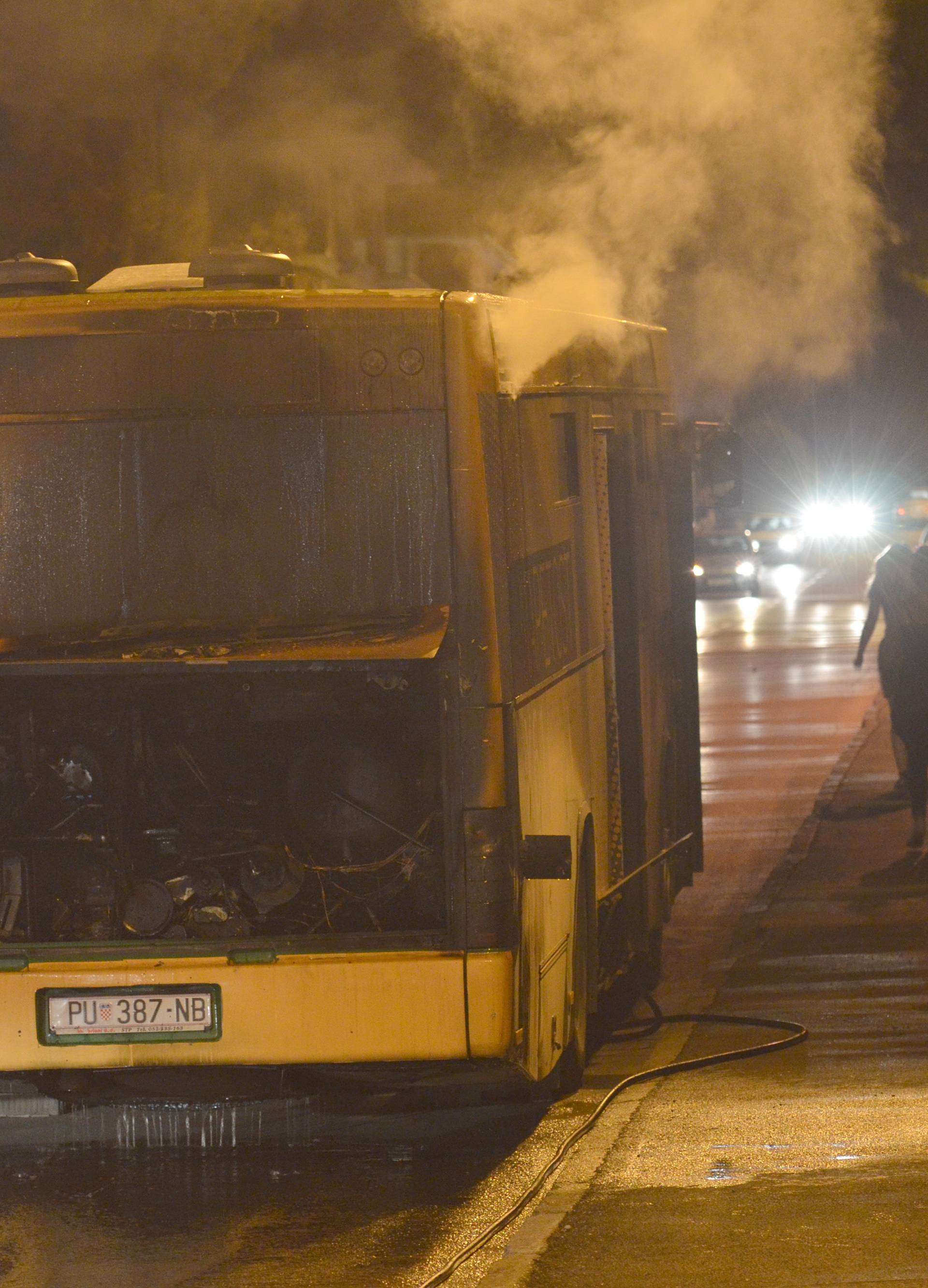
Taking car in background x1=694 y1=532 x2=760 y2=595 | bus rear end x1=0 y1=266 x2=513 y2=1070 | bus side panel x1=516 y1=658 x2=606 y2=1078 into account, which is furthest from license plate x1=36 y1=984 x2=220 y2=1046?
car in background x1=694 y1=532 x2=760 y2=595

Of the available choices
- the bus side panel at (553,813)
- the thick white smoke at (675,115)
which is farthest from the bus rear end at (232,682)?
the thick white smoke at (675,115)

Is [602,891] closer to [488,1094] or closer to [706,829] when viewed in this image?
[488,1094]

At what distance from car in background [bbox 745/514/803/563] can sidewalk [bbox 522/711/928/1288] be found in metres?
43.6

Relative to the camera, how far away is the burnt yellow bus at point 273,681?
19.8ft

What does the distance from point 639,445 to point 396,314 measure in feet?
8.57

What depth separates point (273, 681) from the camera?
255 inches

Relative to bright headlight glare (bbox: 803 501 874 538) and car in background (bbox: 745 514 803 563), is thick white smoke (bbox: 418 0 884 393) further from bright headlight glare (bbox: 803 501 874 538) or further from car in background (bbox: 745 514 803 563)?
bright headlight glare (bbox: 803 501 874 538)

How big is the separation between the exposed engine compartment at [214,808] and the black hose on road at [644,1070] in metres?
0.84

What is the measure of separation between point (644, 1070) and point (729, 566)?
33832 mm

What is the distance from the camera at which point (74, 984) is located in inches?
241

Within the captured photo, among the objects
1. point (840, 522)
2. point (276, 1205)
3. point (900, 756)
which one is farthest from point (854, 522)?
point (276, 1205)

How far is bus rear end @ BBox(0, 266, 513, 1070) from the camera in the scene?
6.04 metres

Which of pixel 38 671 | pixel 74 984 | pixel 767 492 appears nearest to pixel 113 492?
pixel 38 671

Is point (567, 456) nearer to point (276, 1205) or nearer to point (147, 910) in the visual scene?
point (147, 910)
